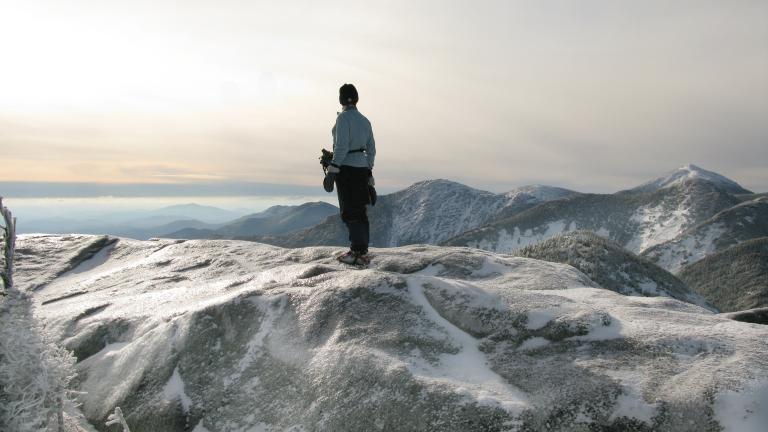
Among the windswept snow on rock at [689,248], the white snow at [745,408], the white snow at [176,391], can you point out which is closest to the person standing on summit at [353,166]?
the white snow at [176,391]

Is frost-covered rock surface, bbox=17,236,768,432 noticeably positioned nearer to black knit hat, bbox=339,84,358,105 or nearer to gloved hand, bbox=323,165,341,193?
gloved hand, bbox=323,165,341,193

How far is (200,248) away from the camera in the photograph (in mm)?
20141

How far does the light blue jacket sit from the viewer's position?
509 inches

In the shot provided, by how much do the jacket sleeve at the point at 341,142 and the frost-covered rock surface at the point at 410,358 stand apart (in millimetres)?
3291

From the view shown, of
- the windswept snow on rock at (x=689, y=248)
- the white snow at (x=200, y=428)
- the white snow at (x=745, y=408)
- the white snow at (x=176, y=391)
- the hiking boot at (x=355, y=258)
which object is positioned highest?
the hiking boot at (x=355, y=258)

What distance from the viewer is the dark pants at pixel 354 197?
44.8ft

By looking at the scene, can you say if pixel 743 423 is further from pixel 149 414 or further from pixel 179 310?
pixel 179 310

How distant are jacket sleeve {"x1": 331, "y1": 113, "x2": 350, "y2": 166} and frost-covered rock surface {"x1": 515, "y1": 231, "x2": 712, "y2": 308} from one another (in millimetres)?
63154

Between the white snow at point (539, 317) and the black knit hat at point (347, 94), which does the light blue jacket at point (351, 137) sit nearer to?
the black knit hat at point (347, 94)

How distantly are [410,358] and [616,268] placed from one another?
2874 inches

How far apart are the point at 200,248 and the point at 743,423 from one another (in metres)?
19.5

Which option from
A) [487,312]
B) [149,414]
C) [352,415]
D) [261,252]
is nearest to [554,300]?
[487,312]

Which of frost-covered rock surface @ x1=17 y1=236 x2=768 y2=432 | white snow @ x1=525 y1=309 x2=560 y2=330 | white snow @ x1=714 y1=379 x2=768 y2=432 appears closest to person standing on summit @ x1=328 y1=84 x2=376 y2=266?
frost-covered rock surface @ x1=17 y1=236 x2=768 y2=432

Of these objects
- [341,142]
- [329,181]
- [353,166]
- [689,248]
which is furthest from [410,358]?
[689,248]
